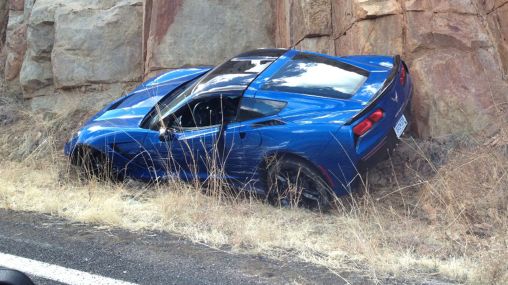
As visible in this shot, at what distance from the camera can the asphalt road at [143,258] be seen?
3.90 metres

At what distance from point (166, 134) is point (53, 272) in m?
2.38

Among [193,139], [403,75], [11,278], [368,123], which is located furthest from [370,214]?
[11,278]

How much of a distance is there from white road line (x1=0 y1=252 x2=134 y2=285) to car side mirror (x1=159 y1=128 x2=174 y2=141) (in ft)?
7.09

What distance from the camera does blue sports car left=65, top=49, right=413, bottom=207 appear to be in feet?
17.7

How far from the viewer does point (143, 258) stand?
14.0ft

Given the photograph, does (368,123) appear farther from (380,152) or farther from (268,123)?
(268,123)

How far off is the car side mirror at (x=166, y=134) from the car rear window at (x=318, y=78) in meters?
1.10

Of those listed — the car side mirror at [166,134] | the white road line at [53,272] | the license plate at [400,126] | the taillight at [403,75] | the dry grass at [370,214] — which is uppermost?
the taillight at [403,75]

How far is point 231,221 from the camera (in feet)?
16.6

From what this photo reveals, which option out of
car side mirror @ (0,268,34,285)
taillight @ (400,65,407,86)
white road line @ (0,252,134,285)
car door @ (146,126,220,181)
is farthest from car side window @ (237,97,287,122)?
car side mirror @ (0,268,34,285)

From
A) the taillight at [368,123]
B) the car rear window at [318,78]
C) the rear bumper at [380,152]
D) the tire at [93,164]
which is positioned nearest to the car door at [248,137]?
the car rear window at [318,78]

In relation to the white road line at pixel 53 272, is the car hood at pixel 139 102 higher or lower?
higher

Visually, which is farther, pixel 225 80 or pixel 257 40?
pixel 257 40

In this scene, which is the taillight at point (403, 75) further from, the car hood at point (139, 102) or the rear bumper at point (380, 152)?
the car hood at point (139, 102)
